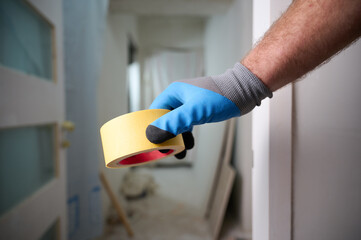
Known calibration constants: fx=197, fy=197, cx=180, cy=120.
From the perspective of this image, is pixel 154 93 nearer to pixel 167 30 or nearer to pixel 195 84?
pixel 167 30

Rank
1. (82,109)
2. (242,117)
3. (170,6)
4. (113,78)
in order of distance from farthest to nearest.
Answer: (113,78) < (170,6) < (242,117) < (82,109)

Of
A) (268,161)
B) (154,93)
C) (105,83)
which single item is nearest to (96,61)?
(105,83)

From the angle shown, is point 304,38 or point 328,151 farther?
point 328,151

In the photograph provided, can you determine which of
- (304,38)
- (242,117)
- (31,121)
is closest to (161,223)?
(242,117)

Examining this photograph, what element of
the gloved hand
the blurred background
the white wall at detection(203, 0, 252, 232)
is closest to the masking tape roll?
the gloved hand

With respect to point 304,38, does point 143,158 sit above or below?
below

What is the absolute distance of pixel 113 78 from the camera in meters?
2.27

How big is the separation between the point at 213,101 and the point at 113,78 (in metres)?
2.07

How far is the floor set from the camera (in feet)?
5.54

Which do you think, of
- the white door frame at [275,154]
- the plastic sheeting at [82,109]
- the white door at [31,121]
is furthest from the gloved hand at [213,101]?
the plastic sheeting at [82,109]

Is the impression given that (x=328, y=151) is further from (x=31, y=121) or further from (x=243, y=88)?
(x=31, y=121)

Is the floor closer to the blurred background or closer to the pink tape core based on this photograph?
the blurred background

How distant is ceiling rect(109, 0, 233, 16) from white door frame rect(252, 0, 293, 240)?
1642mm

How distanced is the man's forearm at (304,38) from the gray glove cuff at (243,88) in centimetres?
2
